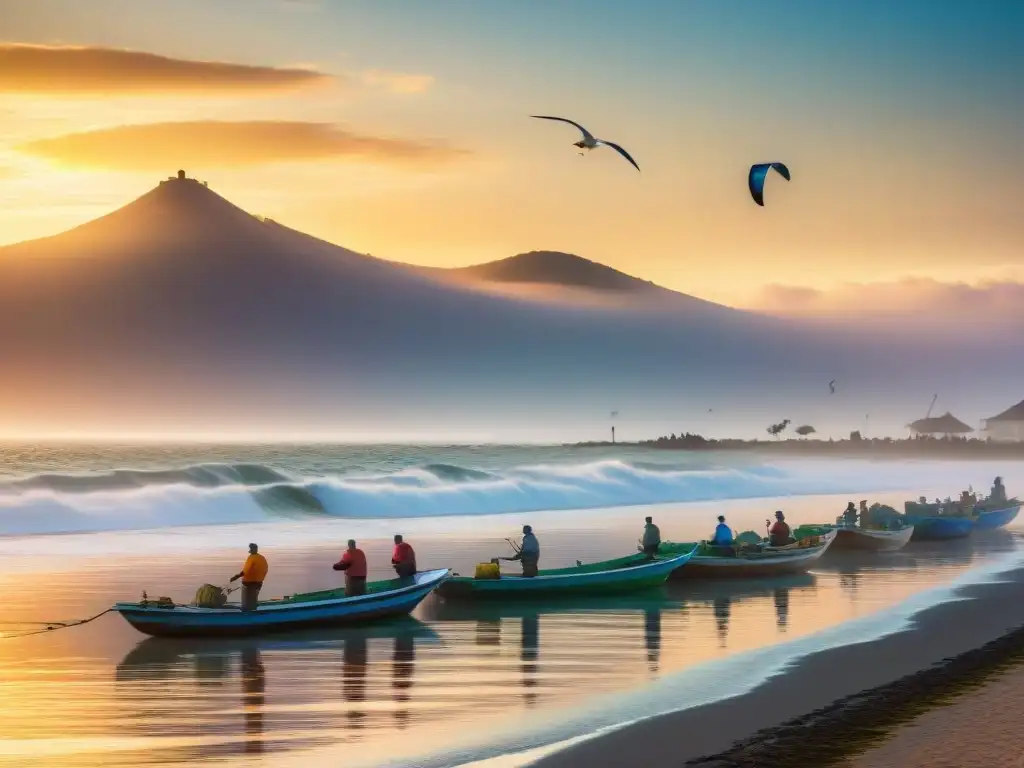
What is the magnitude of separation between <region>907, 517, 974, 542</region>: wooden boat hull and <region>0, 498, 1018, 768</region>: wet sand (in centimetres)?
790

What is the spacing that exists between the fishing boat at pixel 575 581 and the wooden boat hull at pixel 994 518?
22.8 meters

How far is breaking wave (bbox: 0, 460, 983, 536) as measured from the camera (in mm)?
72250

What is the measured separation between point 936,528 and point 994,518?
20.0 ft

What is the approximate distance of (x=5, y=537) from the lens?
182 feet

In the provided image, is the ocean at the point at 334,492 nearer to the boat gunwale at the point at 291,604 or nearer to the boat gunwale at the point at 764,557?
the boat gunwale at the point at 764,557

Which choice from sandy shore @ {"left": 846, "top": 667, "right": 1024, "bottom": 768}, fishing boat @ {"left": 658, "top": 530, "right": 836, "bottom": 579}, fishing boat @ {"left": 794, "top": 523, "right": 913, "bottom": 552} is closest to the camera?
sandy shore @ {"left": 846, "top": 667, "right": 1024, "bottom": 768}

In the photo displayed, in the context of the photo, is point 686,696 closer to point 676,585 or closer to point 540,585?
point 540,585

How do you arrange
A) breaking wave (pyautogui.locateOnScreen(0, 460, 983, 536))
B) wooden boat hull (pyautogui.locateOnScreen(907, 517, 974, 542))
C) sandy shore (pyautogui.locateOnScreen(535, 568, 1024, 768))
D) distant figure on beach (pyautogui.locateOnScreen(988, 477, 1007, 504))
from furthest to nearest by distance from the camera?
1. breaking wave (pyautogui.locateOnScreen(0, 460, 983, 536))
2. distant figure on beach (pyautogui.locateOnScreen(988, 477, 1007, 504))
3. wooden boat hull (pyautogui.locateOnScreen(907, 517, 974, 542))
4. sandy shore (pyautogui.locateOnScreen(535, 568, 1024, 768))

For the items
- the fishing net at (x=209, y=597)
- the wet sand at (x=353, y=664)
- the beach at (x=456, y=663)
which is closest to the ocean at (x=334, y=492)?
the beach at (x=456, y=663)

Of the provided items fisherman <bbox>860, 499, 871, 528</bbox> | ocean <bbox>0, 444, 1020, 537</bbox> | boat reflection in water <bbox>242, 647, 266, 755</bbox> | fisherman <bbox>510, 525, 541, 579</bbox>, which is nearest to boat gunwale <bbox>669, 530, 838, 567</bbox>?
fisherman <bbox>510, 525, 541, 579</bbox>

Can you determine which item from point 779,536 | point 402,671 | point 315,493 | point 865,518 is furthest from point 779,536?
point 315,493

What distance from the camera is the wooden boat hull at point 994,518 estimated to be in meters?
53.4

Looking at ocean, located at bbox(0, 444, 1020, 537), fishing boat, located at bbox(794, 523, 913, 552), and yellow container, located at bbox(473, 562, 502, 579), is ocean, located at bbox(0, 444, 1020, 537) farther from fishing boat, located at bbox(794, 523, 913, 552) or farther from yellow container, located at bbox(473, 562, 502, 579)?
yellow container, located at bbox(473, 562, 502, 579)

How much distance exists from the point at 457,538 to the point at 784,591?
757 inches
